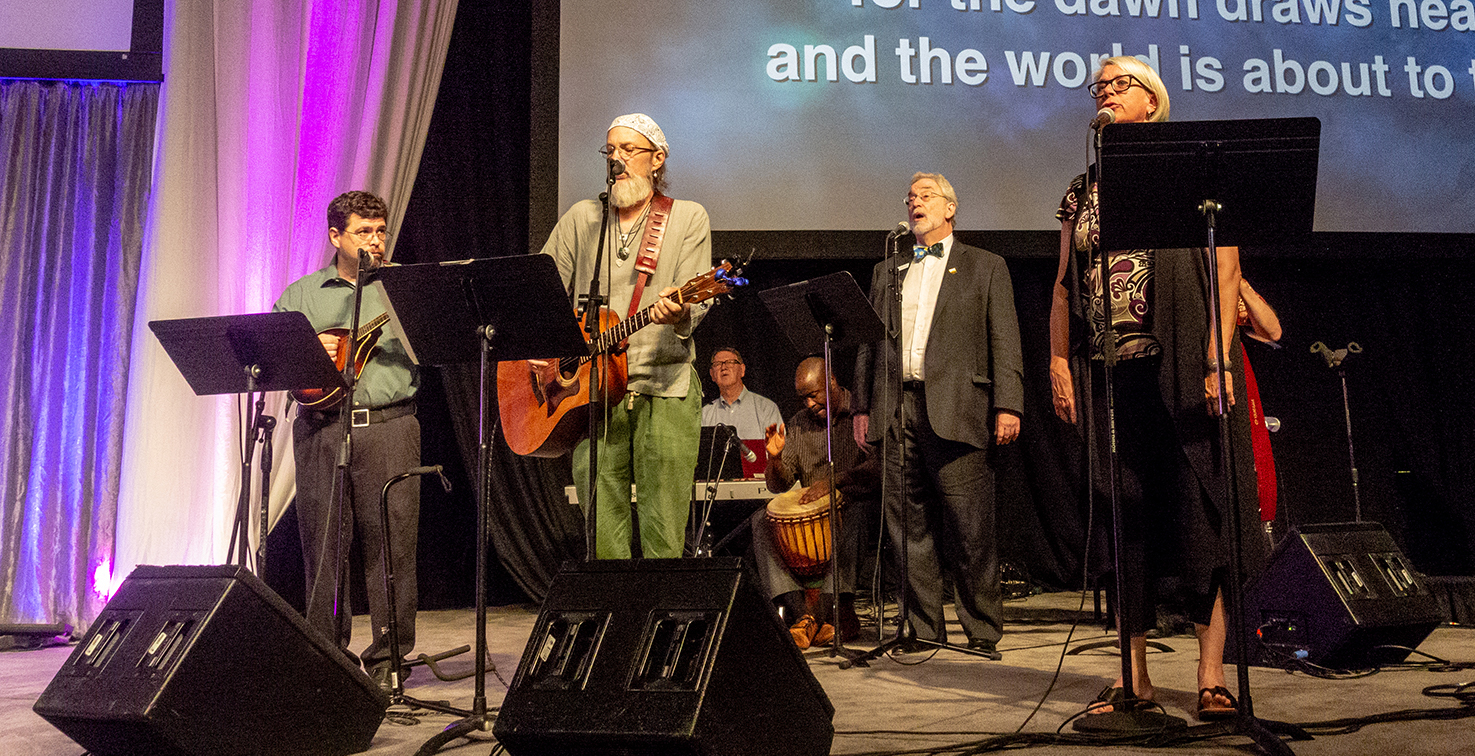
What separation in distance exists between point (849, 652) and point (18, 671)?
3.48 meters

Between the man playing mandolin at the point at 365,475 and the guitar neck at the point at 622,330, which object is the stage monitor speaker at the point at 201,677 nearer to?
the man playing mandolin at the point at 365,475

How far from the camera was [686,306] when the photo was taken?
134 inches

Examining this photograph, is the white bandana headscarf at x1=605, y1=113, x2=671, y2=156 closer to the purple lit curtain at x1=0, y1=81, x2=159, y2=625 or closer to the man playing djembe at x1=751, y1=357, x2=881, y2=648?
the man playing djembe at x1=751, y1=357, x2=881, y2=648

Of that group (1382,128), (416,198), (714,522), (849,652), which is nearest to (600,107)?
(416,198)

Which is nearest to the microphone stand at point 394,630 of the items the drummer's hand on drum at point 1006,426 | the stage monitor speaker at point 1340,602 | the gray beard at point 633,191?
the gray beard at point 633,191

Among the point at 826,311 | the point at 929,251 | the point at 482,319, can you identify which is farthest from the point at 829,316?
the point at 482,319

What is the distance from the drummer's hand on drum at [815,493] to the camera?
4.71m

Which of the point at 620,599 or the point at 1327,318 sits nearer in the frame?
the point at 620,599

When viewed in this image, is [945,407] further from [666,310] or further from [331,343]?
[331,343]

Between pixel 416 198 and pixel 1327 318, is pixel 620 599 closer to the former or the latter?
pixel 416 198

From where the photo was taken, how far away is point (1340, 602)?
Answer: 3.36 metres

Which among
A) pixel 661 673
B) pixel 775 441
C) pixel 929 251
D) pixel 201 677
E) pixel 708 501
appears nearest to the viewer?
pixel 661 673

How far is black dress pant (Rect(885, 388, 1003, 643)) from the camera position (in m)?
4.45

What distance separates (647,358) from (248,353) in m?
1.28
